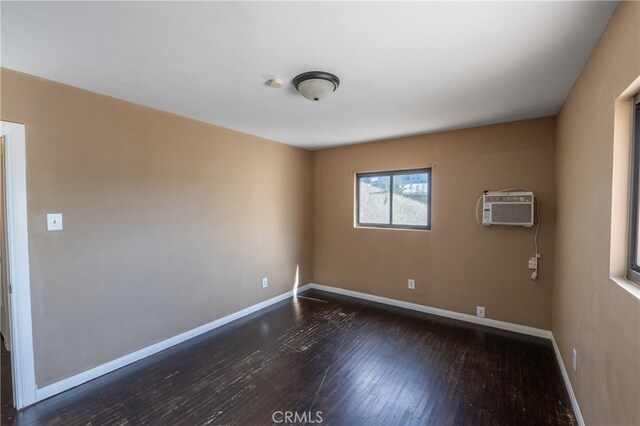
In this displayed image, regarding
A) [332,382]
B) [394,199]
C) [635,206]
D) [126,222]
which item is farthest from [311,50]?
[394,199]

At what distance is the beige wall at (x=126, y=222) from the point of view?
210 cm

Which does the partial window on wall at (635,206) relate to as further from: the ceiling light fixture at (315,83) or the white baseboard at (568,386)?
the ceiling light fixture at (315,83)

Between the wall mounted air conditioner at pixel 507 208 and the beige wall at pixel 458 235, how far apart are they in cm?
14

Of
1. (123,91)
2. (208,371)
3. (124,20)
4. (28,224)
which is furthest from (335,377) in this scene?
(123,91)

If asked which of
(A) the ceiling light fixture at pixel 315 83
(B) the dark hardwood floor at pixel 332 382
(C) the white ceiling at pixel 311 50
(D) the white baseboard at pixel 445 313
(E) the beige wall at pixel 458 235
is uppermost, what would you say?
(C) the white ceiling at pixel 311 50

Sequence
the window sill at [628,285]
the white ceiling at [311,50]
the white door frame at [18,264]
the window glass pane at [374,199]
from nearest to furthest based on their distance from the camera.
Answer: the window sill at [628,285], the white ceiling at [311,50], the white door frame at [18,264], the window glass pane at [374,199]

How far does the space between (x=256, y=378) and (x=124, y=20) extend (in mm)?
2545

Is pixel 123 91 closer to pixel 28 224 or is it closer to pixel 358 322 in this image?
pixel 28 224

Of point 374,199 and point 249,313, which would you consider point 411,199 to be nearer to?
point 374,199

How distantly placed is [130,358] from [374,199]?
344 cm

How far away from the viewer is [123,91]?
2.33 metres

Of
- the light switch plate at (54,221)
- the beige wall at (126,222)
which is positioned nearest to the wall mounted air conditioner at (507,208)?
the beige wall at (126,222)

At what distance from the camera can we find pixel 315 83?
6.59 ft

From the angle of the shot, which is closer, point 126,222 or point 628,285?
point 628,285
